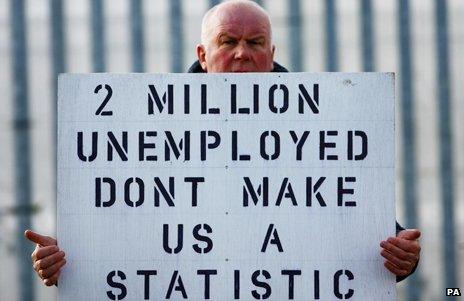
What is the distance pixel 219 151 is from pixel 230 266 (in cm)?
23

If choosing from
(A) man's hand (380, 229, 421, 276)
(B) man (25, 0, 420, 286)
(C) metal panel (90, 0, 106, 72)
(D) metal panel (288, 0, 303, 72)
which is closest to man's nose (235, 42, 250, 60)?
(B) man (25, 0, 420, 286)

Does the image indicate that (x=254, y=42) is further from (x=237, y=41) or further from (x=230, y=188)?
(x=230, y=188)

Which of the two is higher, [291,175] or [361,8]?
[361,8]

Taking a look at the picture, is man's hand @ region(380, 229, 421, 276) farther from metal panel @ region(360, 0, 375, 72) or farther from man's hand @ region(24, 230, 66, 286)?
metal panel @ region(360, 0, 375, 72)

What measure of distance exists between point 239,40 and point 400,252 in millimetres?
621

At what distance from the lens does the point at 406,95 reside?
4473 mm

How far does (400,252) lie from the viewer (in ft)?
7.77

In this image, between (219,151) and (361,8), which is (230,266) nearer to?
(219,151)

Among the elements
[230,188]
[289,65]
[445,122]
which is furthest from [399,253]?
[445,122]

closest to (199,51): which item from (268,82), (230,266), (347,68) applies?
(268,82)

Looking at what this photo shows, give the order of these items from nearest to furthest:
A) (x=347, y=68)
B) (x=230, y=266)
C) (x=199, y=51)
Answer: (x=230, y=266)
(x=199, y=51)
(x=347, y=68)

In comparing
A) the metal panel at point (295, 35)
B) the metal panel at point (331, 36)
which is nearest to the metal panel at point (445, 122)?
the metal panel at point (331, 36)

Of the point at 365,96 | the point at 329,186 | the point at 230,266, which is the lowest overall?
the point at 230,266

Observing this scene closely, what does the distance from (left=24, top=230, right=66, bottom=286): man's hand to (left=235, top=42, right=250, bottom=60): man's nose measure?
1.91 ft
